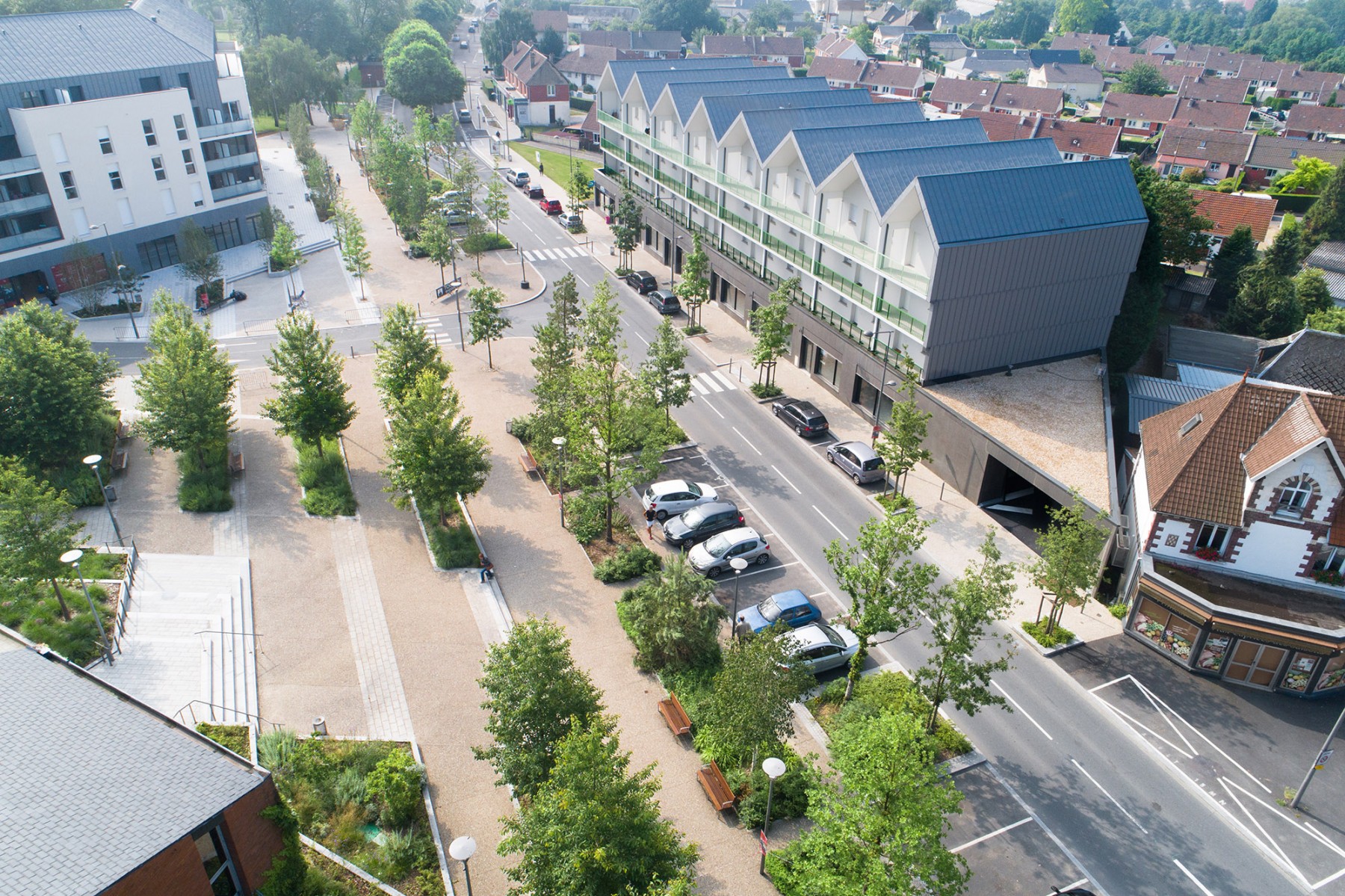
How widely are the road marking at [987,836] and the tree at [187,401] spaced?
3426 centimetres

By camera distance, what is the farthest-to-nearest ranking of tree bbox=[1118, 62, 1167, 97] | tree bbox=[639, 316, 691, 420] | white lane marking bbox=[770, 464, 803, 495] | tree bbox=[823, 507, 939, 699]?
tree bbox=[1118, 62, 1167, 97] → tree bbox=[639, 316, 691, 420] → white lane marking bbox=[770, 464, 803, 495] → tree bbox=[823, 507, 939, 699]

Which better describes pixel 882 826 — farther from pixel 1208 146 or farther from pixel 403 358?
pixel 1208 146

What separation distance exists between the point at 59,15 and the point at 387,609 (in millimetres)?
59365

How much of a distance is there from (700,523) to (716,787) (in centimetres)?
1341

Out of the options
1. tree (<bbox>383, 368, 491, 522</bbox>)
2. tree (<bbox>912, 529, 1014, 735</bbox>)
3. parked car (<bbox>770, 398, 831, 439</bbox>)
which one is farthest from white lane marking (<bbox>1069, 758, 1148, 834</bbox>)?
tree (<bbox>383, 368, 491, 522</bbox>)

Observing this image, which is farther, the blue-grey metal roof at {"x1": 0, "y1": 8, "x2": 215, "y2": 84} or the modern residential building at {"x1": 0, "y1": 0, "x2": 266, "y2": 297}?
the blue-grey metal roof at {"x1": 0, "y1": 8, "x2": 215, "y2": 84}

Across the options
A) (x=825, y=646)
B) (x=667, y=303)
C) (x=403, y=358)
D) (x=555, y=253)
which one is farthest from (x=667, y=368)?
(x=555, y=253)

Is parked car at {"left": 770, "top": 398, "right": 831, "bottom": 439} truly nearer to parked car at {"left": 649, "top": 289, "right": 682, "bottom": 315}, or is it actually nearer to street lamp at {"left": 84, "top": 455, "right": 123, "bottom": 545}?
parked car at {"left": 649, "top": 289, "right": 682, "bottom": 315}

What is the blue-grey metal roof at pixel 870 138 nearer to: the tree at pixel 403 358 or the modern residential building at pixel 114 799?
the tree at pixel 403 358

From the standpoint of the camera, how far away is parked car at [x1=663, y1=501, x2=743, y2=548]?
35.5 meters

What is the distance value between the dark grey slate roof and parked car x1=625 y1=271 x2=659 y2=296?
47.9 metres

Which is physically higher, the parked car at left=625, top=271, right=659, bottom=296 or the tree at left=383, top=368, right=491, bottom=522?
the tree at left=383, top=368, right=491, bottom=522

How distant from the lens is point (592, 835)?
683 inches

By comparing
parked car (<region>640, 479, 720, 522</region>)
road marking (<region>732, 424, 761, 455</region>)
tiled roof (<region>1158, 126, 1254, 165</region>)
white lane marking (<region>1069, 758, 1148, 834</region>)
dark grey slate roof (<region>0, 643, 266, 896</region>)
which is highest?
tiled roof (<region>1158, 126, 1254, 165</region>)
